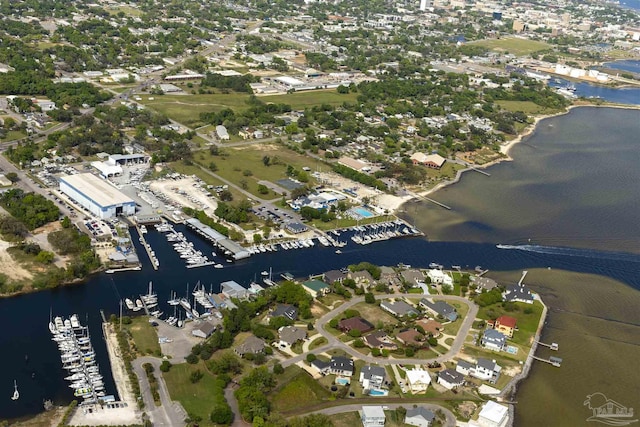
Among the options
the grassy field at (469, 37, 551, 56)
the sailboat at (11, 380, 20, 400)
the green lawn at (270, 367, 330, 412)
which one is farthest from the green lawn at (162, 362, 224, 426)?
the grassy field at (469, 37, 551, 56)

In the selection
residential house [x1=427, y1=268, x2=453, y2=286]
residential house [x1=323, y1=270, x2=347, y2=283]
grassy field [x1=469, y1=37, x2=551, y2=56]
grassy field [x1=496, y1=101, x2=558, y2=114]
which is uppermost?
residential house [x1=323, y1=270, x2=347, y2=283]

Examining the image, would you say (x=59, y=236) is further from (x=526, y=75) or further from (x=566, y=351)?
(x=526, y=75)

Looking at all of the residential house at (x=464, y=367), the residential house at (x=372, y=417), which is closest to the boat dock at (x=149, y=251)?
the residential house at (x=372, y=417)

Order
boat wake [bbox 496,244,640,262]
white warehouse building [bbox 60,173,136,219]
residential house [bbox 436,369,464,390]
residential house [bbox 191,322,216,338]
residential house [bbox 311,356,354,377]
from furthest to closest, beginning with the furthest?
1. boat wake [bbox 496,244,640,262]
2. white warehouse building [bbox 60,173,136,219]
3. residential house [bbox 191,322,216,338]
4. residential house [bbox 311,356,354,377]
5. residential house [bbox 436,369,464,390]

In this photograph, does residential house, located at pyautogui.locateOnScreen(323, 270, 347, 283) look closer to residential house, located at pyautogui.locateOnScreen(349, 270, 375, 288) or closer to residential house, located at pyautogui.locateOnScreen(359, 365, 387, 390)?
residential house, located at pyautogui.locateOnScreen(349, 270, 375, 288)

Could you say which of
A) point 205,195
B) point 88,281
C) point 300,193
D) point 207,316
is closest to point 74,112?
point 205,195

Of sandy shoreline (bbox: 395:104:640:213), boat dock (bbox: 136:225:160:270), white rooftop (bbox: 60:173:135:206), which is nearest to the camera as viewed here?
boat dock (bbox: 136:225:160:270)
